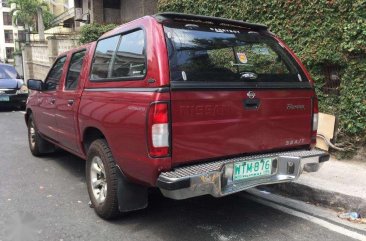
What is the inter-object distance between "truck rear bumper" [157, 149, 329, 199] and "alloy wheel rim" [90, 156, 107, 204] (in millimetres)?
1103

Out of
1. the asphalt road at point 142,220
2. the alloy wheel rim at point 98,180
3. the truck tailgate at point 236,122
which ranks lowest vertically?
the asphalt road at point 142,220

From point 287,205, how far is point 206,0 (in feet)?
18.5

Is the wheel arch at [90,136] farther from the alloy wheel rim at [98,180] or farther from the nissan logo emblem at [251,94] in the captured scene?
the nissan logo emblem at [251,94]

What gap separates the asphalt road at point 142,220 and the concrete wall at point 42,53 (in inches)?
525

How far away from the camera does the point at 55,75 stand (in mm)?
5812

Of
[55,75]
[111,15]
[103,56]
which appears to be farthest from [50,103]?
[111,15]

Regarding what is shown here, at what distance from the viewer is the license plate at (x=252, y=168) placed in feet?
11.4

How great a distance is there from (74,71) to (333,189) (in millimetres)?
3456

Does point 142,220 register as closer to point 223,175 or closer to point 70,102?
point 223,175

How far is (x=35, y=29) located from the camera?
38.2 meters

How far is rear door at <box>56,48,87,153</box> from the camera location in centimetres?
470

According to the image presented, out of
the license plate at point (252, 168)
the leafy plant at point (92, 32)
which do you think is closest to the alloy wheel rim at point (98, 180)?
the license plate at point (252, 168)

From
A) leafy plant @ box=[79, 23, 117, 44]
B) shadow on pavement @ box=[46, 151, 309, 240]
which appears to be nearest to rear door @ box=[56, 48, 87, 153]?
shadow on pavement @ box=[46, 151, 309, 240]

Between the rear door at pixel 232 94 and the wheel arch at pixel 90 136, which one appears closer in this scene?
the rear door at pixel 232 94
